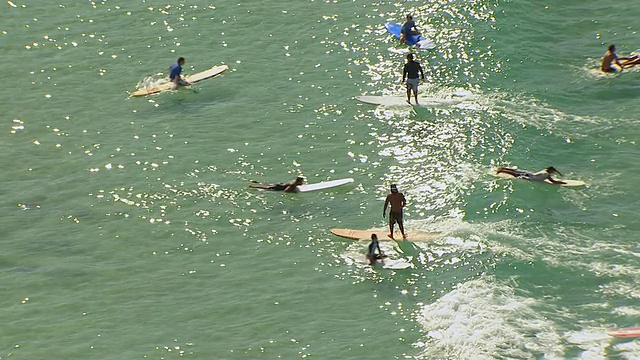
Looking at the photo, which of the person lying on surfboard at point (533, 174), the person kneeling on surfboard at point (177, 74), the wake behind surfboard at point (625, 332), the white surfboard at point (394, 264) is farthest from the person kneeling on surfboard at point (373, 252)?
the person kneeling on surfboard at point (177, 74)

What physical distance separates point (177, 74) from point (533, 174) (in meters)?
15.6

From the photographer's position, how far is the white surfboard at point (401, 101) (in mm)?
37281

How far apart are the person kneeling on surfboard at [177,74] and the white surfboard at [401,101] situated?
7248 mm

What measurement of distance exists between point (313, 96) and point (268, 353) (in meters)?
16.7

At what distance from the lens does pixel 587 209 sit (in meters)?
29.7

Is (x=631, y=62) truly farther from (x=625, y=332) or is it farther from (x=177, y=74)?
(x=625, y=332)

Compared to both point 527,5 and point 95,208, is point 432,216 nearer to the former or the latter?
point 95,208

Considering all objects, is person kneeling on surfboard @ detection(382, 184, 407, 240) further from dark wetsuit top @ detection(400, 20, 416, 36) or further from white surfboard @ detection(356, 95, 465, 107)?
dark wetsuit top @ detection(400, 20, 416, 36)

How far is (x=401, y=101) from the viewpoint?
124 feet

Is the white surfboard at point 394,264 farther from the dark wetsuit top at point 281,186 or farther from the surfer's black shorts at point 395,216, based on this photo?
the dark wetsuit top at point 281,186

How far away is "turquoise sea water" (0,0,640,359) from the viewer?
24828mm

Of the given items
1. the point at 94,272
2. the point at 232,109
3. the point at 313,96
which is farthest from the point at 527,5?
the point at 94,272

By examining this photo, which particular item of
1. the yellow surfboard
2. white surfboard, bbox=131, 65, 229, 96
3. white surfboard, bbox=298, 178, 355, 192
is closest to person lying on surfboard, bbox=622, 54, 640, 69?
white surfboard, bbox=298, 178, 355, 192

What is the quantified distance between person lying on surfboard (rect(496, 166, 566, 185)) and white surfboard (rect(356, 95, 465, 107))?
20.6ft
